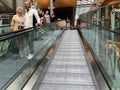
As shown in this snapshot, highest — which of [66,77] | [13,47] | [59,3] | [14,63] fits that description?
[59,3]

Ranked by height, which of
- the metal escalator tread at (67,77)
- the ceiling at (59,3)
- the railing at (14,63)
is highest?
the ceiling at (59,3)

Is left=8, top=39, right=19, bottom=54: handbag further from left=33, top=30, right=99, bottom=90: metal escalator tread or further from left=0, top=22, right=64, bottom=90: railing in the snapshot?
left=33, top=30, right=99, bottom=90: metal escalator tread

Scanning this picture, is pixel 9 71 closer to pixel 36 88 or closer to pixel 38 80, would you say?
pixel 36 88

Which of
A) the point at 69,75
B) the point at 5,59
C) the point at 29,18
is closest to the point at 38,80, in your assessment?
the point at 69,75

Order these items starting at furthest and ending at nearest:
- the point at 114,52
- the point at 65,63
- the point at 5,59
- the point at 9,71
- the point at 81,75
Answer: the point at 65,63
the point at 81,75
the point at 114,52
the point at 9,71
the point at 5,59

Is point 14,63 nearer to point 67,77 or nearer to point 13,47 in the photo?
point 13,47

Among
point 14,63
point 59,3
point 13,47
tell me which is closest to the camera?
point 13,47

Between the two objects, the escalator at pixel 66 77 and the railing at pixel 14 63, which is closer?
the railing at pixel 14 63

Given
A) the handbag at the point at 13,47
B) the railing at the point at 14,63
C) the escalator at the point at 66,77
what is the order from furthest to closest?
the escalator at the point at 66,77 → the handbag at the point at 13,47 → the railing at the point at 14,63

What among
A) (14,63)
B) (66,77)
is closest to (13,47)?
(14,63)

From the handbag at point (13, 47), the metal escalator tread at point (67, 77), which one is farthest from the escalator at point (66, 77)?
the handbag at point (13, 47)

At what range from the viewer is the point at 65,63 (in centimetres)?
730

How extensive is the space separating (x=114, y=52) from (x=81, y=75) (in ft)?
4.83

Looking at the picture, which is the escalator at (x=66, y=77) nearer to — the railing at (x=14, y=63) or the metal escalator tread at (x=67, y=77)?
the metal escalator tread at (x=67, y=77)
